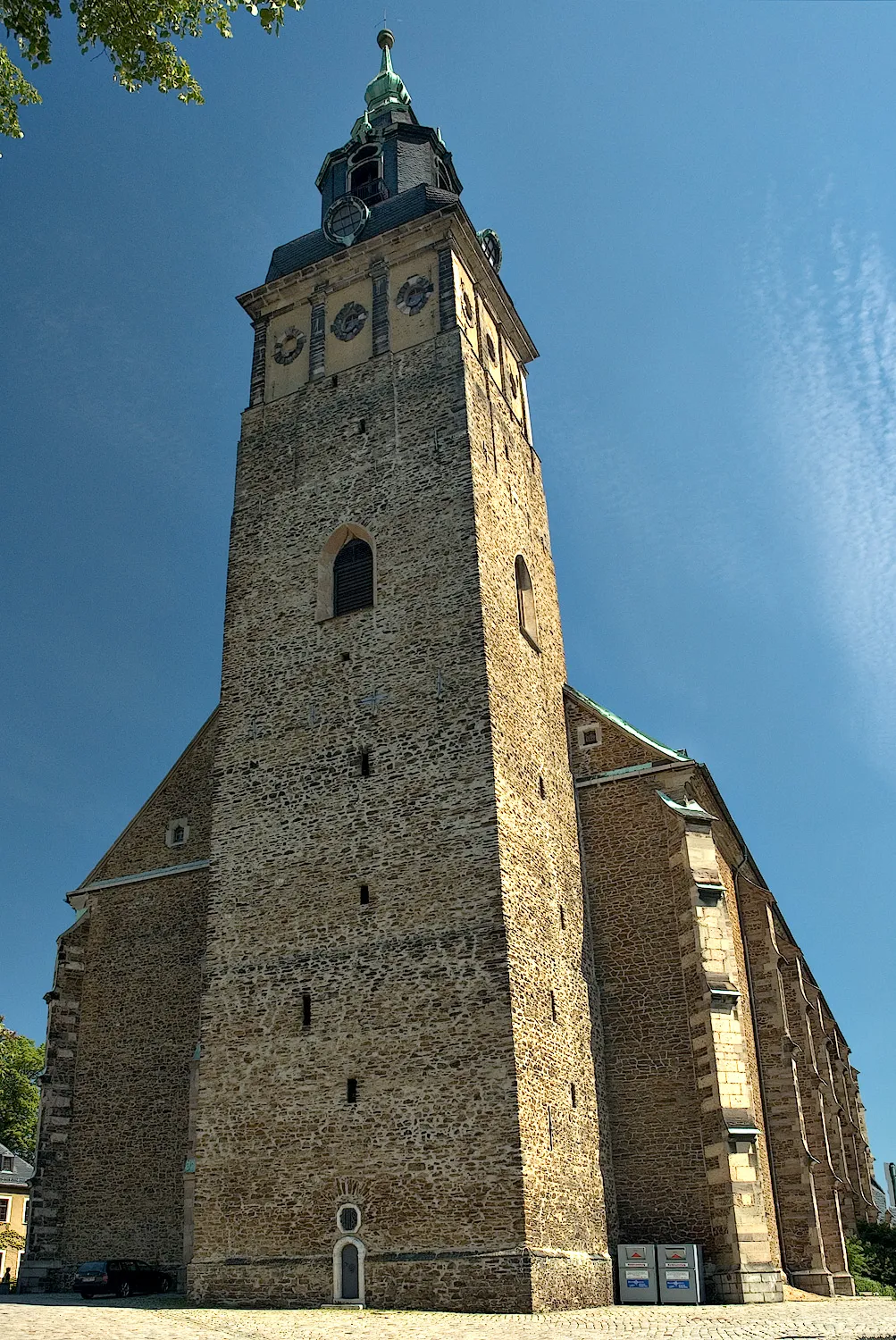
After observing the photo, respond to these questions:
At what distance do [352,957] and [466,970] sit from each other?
201 centimetres

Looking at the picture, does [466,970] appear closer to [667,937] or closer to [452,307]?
[667,937]

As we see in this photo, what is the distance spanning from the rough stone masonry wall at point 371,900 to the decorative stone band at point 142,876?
2.56 m

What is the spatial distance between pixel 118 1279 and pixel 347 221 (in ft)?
71.9

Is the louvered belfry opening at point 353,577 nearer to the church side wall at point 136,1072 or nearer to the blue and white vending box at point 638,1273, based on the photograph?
the church side wall at point 136,1072

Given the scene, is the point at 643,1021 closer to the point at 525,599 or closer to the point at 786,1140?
the point at 786,1140

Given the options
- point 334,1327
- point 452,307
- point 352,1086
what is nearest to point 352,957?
point 352,1086

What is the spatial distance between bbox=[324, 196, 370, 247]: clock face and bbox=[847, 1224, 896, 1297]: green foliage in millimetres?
24878

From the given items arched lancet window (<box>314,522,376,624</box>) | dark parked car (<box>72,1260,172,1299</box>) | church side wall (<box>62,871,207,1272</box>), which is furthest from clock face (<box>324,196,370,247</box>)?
dark parked car (<box>72,1260,172,1299</box>)

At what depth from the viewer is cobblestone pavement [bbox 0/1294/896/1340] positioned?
11930 millimetres

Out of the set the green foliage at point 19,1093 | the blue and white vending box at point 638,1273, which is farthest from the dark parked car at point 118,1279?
the green foliage at point 19,1093

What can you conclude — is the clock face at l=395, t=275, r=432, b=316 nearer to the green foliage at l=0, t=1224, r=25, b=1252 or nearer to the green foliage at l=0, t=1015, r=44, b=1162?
the green foliage at l=0, t=1224, r=25, b=1252

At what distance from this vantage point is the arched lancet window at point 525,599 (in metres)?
22.6

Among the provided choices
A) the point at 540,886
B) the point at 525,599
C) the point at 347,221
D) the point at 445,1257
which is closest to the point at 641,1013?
the point at 540,886

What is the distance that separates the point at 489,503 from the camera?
21.8 meters
